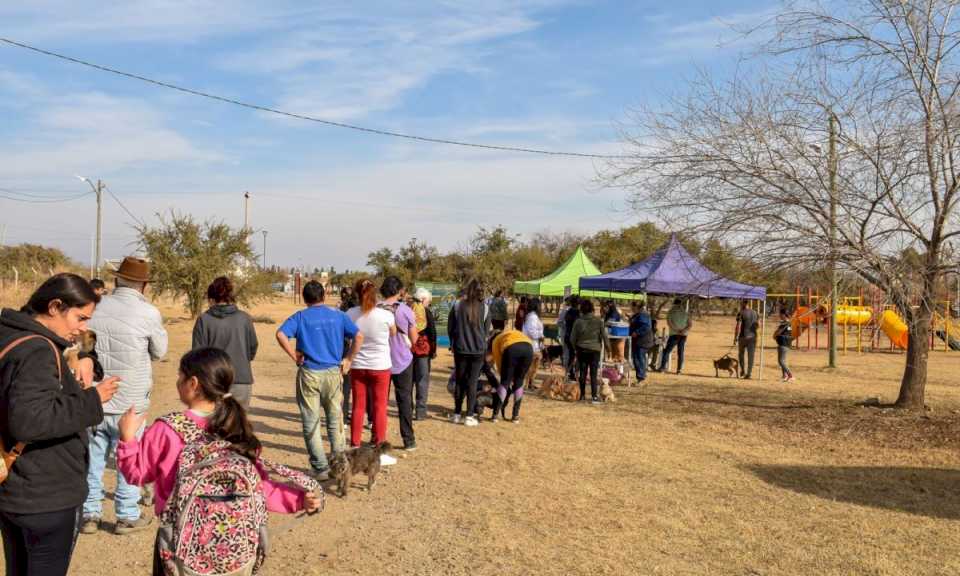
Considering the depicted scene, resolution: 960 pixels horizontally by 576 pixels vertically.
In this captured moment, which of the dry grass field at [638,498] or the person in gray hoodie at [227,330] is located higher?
the person in gray hoodie at [227,330]

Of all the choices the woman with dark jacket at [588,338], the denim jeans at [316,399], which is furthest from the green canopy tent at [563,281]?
the denim jeans at [316,399]

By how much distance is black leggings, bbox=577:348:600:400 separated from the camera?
12.3 metres

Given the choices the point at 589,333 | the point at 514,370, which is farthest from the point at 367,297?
the point at 589,333

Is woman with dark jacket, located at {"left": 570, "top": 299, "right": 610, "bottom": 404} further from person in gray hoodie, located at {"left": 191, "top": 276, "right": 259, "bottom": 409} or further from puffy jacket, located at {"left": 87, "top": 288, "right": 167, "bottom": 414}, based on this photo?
puffy jacket, located at {"left": 87, "top": 288, "right": 167, "bottom": 414}

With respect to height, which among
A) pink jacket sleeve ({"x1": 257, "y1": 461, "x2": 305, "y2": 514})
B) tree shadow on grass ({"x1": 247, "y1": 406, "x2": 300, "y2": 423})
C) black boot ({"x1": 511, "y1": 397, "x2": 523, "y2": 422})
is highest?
pink jacket sleeve ({"x1": 257, "y1": 461, "x2": 305, "y2": 514})

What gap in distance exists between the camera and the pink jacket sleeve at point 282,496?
2945mm

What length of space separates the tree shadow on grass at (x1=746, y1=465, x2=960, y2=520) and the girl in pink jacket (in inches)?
231

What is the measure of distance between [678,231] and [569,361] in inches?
184

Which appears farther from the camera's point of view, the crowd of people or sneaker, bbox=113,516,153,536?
sneaker, bbox=113,516,153,536

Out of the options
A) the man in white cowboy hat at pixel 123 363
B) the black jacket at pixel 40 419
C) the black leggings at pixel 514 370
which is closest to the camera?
Answer: the black jacket at pixel 40 419

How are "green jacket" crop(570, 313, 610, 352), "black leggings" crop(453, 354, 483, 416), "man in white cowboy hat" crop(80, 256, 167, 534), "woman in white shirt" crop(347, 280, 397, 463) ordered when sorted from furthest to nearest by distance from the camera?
1. "green jacket" crop(570, 313, 610, 352)
2. "black leggings" crop(453, 354, 483, 416)
3. "woman in white shirt" crop(347, 280, 397, 463)
4. "man in white cowboy hat" crop(80, 256, 167, 534)

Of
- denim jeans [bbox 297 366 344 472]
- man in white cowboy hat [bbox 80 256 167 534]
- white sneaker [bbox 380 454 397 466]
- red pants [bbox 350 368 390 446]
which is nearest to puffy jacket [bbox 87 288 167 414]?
man in white cowboy hat [bbox 80 256 167 534]

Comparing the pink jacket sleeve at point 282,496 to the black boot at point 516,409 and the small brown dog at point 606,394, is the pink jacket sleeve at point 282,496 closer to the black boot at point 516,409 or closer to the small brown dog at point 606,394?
the black boot at point 516,409

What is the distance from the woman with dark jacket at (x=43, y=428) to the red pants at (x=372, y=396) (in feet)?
14.6
